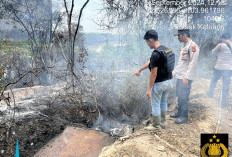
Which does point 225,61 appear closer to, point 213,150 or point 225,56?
point 225,56

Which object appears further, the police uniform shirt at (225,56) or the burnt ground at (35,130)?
the police uniform shirt at (225,56)

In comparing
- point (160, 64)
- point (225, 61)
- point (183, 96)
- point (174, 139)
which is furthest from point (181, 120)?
point (225, 61)

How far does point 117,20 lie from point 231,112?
442 cm

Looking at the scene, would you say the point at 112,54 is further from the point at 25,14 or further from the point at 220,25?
the point at 25,14

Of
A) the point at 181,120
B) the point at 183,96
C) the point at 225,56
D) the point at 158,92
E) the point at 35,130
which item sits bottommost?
the point at 35,130

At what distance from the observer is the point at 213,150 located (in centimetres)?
197

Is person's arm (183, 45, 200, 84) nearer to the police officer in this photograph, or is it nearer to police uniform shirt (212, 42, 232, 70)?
the police officer

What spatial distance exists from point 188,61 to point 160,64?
82 cm

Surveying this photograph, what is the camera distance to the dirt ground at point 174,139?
2.16 meters

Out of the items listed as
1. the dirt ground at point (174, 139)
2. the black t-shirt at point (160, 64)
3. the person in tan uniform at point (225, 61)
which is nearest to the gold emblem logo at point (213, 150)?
the dirt ground at point (174, 139)

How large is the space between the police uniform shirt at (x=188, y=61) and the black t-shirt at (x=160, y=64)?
0.50m

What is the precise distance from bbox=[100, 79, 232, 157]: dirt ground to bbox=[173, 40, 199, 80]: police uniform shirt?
949 millimetres

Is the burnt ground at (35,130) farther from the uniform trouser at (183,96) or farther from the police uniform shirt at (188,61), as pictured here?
the police uniform shirt at (188,61)

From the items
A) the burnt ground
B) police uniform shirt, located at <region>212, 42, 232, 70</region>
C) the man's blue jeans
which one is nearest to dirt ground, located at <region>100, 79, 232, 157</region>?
the man's blue jeans
